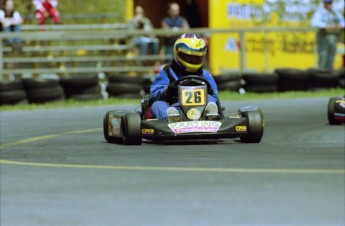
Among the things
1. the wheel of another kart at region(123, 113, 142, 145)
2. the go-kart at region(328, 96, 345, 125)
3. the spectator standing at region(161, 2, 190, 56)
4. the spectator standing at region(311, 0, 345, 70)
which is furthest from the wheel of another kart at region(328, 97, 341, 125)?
the spectator standing at region(311, 0, 345, 70)

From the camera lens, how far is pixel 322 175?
898 cm

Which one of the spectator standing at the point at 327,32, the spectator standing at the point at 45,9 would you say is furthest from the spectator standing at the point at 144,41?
the spectator standing at the point at 327,32

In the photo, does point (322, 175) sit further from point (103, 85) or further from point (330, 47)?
point (330, 47)

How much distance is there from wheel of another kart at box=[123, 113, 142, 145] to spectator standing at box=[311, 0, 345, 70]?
10.1 meters

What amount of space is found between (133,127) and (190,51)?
0.92 meters

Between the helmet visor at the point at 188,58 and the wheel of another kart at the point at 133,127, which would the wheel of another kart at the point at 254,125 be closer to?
the helmet visor at the point at 188,58

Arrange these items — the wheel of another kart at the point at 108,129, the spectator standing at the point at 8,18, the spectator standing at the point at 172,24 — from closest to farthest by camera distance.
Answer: the wheel of another kart at the point at 108,129
the spectator standing at the point at 8,18
the spectator standing at the point at 172,24

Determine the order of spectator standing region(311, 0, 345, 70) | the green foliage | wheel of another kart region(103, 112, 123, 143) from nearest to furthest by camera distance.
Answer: wheel of another kart region(103, 112, 123, 143)
spectator standing region(311, 0, 345, 70)
the green foliage

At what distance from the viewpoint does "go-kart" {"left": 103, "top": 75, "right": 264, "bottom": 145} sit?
9.46 metres

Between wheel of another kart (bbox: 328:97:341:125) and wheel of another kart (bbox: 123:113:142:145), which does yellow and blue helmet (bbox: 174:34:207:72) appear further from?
wheel of another kart (bbox: 328:97:341:125)

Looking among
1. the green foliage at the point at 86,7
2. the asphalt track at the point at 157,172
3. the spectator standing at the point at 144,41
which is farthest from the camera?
the green foliage at the point at 86,7

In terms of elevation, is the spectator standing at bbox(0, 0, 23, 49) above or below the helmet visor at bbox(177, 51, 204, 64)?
Result: below

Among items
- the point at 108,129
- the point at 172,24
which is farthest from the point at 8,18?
the point at 108,129

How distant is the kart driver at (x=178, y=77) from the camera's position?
980 cm
